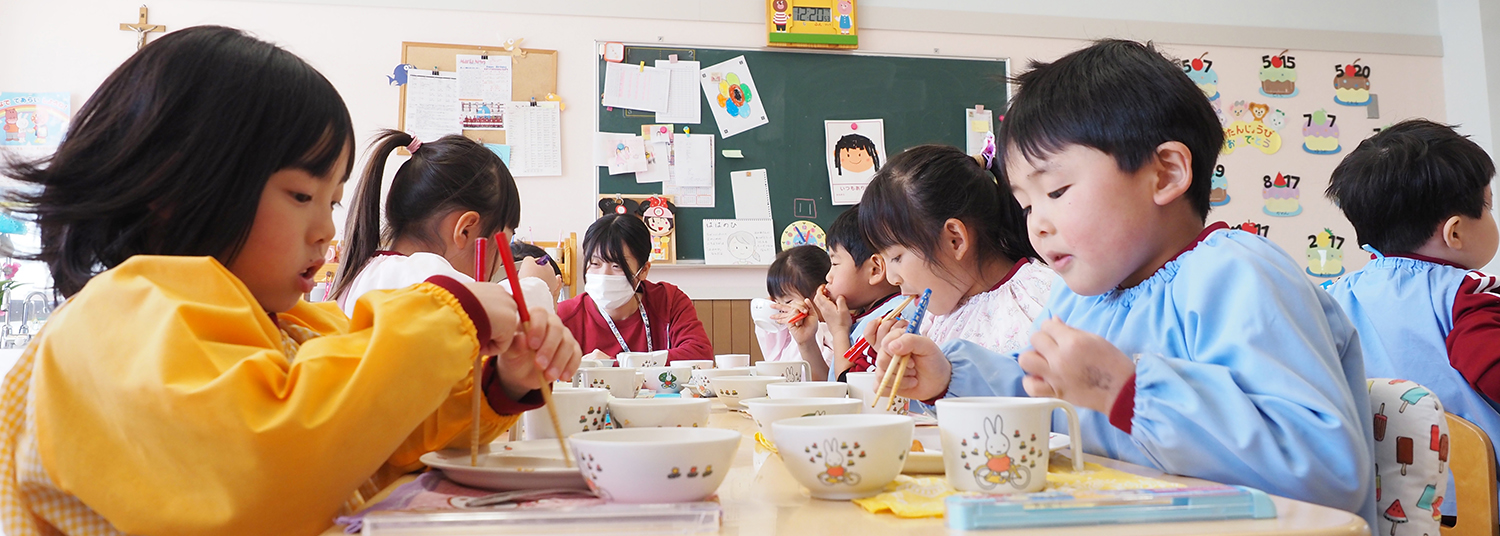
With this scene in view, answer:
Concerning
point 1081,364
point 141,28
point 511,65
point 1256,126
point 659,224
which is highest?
point 141,28

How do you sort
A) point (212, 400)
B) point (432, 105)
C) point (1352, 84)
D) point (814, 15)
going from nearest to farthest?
point (212, 400), point (432, 105), point (814, 15), point (1352, 84)

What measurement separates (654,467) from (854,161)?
11.1 ft

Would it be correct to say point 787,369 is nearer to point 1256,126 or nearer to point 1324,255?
point 1256,126

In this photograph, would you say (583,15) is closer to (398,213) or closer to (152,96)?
(398,213)

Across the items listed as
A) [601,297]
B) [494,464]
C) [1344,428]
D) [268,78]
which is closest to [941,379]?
[1344,428]

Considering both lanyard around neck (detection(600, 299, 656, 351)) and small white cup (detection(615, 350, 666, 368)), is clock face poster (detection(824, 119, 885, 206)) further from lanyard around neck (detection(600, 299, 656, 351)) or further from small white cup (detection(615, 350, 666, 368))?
small white cup (detection(615, 350, 666, 368))

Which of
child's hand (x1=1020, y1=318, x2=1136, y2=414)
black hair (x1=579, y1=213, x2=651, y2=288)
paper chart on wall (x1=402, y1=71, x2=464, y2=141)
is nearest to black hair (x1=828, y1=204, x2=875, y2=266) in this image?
black hair (x1=579, y1=213, x2=651, y2=288)

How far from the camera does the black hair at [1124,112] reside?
3.31ft

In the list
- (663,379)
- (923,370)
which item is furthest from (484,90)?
(923,370)

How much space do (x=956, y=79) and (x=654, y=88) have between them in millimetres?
1351

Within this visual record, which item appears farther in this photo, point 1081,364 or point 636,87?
point 636,87

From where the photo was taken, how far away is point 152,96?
0.76 metres

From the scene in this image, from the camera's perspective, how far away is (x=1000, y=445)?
0.65 m

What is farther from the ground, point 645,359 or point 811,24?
point 811,24
